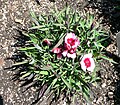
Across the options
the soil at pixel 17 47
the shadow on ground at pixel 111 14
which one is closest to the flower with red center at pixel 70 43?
the soil at pixel 17 47

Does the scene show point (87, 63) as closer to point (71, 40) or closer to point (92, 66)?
point (92, 66)

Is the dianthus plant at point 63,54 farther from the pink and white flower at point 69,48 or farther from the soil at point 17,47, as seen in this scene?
the soil at point 17,47

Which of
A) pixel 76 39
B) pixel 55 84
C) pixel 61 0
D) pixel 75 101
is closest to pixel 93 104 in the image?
pixel 75 101

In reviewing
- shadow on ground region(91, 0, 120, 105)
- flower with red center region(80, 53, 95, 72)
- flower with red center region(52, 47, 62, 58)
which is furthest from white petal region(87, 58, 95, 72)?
shadow on ground region(91, 0, 120, 105)

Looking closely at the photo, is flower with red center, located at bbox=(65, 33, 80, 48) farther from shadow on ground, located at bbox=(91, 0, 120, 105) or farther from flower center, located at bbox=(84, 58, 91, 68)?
shadow on ground, located at bbox=(91, 0, 120, 105)

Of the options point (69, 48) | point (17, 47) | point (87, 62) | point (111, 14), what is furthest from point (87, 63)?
point (111, 14)

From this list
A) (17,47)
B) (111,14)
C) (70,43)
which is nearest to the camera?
(70,43)
